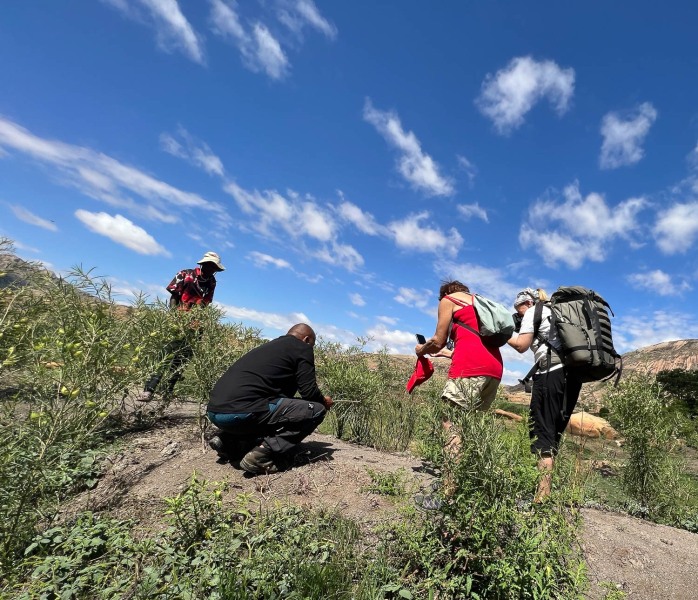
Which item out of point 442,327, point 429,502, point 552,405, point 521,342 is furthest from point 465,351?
point 429,502

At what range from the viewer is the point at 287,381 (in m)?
3.92

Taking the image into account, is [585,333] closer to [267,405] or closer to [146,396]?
[267,405]

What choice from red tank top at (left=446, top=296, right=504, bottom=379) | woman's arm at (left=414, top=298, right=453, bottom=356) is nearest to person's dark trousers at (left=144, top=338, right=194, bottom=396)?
woman's arm at (left=414, top=298, right=453, bottom=356)

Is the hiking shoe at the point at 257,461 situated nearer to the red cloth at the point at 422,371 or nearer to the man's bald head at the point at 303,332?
the man's bald head at the point at 303,332

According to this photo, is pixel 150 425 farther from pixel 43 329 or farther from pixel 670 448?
pixel 670 448

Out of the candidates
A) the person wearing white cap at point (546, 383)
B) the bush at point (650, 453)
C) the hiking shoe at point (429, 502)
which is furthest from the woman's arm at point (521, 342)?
the bush at point (650, 453)

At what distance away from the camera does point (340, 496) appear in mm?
3404

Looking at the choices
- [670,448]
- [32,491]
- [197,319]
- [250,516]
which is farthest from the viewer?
[197,319]

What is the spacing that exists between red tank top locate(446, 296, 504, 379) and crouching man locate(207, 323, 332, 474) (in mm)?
1404

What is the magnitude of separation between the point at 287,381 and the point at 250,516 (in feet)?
4.36

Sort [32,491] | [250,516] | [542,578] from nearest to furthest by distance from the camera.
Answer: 1. [542,578]
2. [32,491]
3. [250,516]

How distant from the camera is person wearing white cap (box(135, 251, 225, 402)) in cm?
503

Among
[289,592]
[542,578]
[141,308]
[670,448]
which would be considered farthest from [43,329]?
[670,448]

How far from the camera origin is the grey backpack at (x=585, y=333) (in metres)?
3.24
